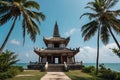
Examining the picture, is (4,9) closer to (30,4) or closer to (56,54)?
(30,4)

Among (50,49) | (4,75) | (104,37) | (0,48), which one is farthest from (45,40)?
(4,75)

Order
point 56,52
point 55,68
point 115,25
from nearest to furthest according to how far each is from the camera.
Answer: point 115,25, point 55,68, point 56,52

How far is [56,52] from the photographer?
44562 millimetres

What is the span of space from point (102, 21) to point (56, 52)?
64.6ft

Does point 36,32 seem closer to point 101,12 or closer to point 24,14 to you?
point 24,14

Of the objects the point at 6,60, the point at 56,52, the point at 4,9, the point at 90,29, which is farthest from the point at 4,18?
the point at 56,52

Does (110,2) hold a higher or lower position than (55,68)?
higher

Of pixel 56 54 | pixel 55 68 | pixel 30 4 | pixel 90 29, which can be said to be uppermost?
pixel 30 4

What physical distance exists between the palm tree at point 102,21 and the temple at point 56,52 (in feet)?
54.3

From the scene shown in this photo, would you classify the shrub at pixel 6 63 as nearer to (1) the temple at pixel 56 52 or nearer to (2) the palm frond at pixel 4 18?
(2) the palm frond at pixel 4 18

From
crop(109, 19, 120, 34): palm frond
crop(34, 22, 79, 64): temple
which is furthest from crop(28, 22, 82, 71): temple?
crop(109, 19, 120, 34): palm frond

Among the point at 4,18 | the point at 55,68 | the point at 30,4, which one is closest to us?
the point at 4,18

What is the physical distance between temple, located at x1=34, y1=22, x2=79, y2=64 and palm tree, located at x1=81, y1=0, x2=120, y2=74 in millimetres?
16542

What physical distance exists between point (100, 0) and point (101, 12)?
6.99 feet
